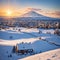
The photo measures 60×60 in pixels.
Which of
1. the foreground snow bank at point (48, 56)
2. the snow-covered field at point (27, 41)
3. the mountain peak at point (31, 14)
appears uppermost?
the mountain peak at point (31, 14)

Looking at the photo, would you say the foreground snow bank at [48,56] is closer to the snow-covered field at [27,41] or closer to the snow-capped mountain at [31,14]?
the snow-covered field at [27,41]

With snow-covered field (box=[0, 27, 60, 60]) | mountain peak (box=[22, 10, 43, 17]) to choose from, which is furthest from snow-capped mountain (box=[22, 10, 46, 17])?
snow-covered field (box=[0, 27, 60, 60])

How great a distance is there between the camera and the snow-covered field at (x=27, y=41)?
7.25 feet

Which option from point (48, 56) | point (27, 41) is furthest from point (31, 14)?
point (48, 56)

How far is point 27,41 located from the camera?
2279 millimetres

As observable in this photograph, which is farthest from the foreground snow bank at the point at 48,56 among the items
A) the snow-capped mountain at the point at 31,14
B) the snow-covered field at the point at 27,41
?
the snow-capped mountain at the point at 31,14

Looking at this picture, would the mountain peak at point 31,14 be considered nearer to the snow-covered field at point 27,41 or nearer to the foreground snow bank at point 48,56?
the snow-covered field at point 27,41

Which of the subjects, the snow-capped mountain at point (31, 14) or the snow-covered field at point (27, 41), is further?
the snow-capped mountain at point (31, 14)

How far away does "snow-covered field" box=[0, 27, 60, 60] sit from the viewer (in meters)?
2.21

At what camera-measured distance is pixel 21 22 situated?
2369 millimetres

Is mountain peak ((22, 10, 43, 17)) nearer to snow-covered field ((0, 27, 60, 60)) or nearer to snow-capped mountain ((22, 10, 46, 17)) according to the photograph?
snow-capped mountain ((22, 10, 46, 17))

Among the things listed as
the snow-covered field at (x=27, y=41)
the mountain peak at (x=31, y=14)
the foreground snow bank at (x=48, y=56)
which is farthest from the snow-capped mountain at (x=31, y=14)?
the foreground snow bank at (x=48, y=56)

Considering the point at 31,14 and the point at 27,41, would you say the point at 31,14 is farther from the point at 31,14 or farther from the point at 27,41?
the point at 27,41

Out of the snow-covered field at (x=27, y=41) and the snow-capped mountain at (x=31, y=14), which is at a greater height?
the snow-capped mountain at (x=31, y=14)
